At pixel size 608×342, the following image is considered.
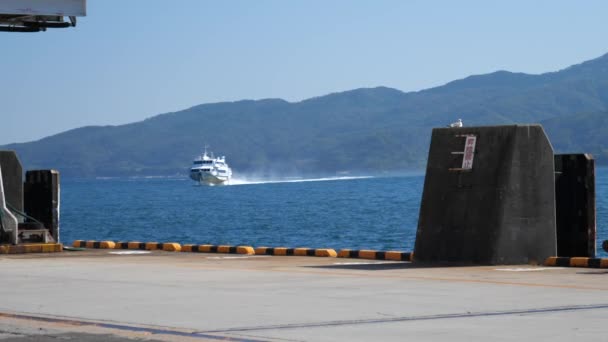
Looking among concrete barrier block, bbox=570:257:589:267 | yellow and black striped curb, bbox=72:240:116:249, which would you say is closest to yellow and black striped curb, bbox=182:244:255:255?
yellow and black striped curb, bbox=72:240:116:249

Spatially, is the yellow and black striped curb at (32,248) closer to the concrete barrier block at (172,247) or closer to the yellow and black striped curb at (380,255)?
the concrete barrier block at (172,247)

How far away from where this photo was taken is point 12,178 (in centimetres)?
2820

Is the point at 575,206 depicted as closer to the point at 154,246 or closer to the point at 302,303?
the point at 302,303

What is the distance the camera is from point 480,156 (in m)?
19.2

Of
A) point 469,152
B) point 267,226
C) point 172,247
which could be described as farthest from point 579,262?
point 267,226

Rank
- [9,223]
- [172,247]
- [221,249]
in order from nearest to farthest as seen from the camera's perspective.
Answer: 1. [9,223]
2. [221,249]
3. [172,247]

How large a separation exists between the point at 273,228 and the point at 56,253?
5537 cm

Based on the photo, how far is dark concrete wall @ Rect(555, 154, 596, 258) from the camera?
20.4m

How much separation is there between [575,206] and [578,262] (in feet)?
6.91

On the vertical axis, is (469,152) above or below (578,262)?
above

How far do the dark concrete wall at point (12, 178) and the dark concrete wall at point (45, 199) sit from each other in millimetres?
403

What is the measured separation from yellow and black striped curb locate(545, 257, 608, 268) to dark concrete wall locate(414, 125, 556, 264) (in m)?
0.23

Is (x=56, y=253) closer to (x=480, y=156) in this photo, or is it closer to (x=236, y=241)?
(x=480, y=156)

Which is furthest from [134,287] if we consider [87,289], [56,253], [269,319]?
[56,253]
